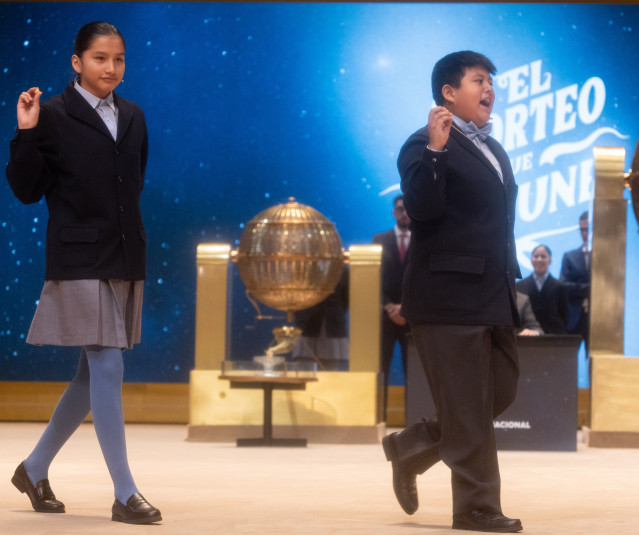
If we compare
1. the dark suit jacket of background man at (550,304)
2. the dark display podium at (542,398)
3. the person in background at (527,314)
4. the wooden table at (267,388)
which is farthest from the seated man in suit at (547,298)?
the wooden table at (267,388)

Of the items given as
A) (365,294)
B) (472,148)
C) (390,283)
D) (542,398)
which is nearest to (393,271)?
(390,283)

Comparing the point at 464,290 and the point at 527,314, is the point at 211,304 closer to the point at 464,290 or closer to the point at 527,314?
the point at 527,314

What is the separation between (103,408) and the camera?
11.4 ft

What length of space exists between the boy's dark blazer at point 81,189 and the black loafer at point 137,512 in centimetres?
67

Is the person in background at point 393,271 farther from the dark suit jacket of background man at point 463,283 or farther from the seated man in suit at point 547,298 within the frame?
the dark suit jacket of background man at point 463,283

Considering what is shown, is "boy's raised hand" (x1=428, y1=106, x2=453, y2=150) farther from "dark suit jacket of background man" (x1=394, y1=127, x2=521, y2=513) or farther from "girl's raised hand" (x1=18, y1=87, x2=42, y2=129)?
"girl's raised hand" (x1=18, y1=87, x2=42, y2=129)

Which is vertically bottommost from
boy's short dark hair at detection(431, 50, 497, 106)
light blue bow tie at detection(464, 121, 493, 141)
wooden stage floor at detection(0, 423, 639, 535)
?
wooden stage floor at detection(0, 423, 639, 535)

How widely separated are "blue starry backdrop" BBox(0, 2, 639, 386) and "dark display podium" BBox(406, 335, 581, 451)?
2.50 metres

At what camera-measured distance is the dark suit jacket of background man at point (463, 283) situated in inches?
133

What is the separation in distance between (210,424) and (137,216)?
149 inches

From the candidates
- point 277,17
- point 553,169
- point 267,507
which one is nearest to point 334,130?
point 277,17

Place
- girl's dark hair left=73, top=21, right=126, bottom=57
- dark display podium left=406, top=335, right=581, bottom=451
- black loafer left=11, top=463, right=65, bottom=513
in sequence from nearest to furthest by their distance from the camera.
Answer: girl's dark hair left=73, top=21, right=126, bottom=57 → black loafer left=11, top=463, right=65, bottom=513 → dark display podium left=406, top=335, right=581, bottom=451

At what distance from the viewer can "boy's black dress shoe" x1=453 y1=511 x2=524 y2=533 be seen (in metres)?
3.33

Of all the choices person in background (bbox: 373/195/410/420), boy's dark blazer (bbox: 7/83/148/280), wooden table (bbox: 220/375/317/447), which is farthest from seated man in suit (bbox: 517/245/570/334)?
boy's dark blazer (bbox: 7/83/148/280)
